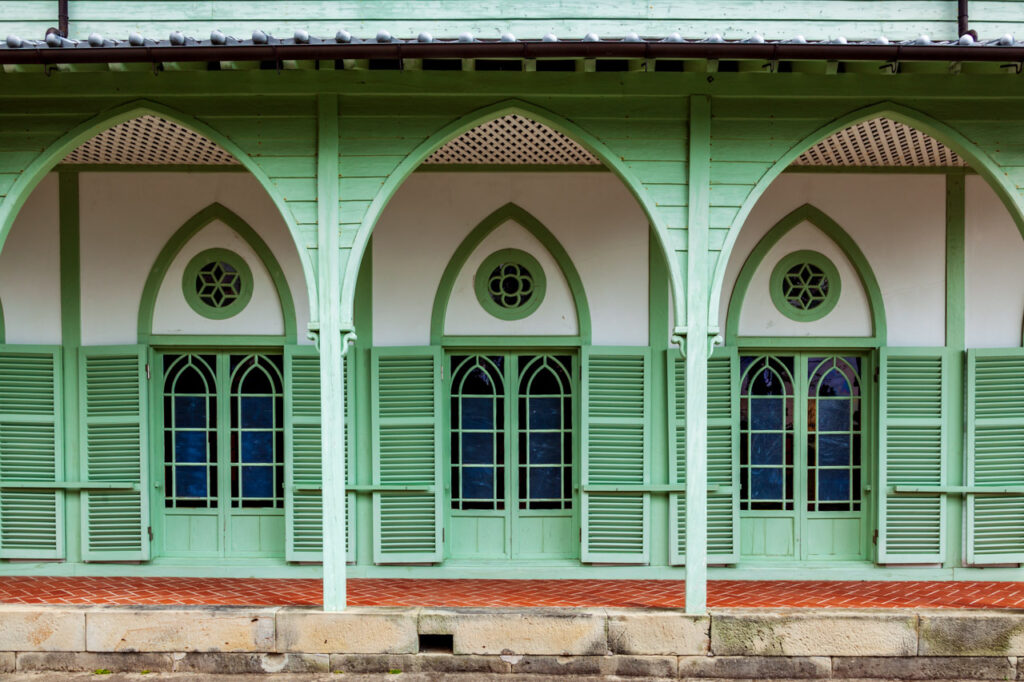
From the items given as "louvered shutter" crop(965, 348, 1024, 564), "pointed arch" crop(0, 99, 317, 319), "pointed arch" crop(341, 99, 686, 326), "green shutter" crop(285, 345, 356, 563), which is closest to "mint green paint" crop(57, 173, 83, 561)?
"pointed arch" crop(0, 99, 317, 319)

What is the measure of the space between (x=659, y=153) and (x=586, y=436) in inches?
105

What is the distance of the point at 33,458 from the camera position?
23.8ft

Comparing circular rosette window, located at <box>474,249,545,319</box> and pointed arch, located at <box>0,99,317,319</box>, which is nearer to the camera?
pointed arch, located at <box>0,99,317,319</box>

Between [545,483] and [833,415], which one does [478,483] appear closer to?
[545,483]

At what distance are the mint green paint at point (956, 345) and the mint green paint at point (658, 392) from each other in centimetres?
248

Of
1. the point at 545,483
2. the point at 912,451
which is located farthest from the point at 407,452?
the point at 912,451

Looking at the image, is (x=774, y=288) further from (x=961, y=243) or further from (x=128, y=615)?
(x=128, y=615)

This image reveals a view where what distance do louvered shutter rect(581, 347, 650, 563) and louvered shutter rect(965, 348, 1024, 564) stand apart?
285 cm

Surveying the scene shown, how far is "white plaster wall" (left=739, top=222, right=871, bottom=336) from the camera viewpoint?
738cm

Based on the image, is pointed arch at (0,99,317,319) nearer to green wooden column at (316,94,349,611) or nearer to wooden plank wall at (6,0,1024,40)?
green wooden column at (316,94,349,611)

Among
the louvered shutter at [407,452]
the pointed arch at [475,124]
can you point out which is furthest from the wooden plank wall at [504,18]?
the louvered shutter at [407,452]

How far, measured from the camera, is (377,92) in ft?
18.7

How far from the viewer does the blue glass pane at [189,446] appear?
24.4 ft

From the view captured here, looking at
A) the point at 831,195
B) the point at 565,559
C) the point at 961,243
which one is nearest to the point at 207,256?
the point at 565,559
